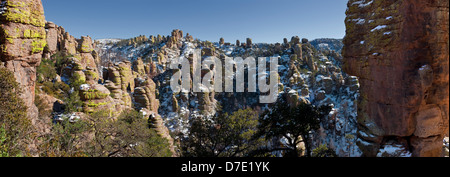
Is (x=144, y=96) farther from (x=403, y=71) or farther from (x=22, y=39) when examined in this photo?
(x=403, y=71)

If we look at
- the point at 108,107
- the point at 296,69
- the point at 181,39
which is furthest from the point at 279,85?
the point at 181,39

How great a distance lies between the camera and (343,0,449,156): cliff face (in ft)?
30.6

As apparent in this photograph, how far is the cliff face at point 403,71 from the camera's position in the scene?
9.33 m

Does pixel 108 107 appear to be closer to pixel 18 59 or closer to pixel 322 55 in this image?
pixel 18 59

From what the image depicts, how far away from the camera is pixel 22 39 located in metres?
13.1
